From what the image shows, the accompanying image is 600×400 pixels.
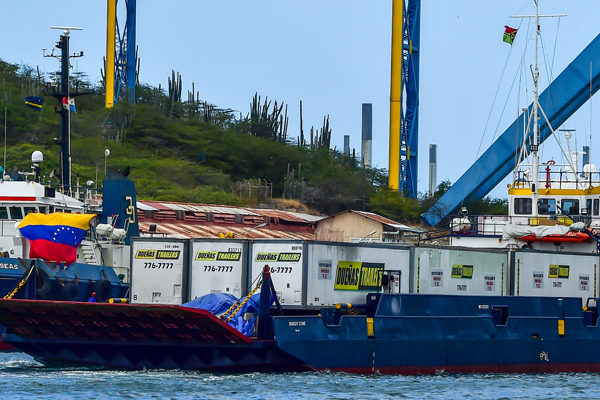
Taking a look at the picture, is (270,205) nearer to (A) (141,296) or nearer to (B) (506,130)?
(B) (506,130)

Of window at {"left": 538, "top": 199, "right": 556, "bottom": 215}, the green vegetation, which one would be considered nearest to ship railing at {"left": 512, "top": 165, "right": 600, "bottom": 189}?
window at {"left": 538, "top": 199, "right": 556, "bottom": 215}

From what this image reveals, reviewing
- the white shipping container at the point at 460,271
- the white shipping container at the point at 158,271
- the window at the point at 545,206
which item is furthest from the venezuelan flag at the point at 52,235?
the window at the point at 545,206

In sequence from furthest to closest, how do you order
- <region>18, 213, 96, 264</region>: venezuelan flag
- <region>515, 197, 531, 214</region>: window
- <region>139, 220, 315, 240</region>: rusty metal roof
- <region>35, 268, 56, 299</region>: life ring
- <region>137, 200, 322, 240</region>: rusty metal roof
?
<region>137, 200, 322, 240</region>: rusty metal roof, <region>139, 220, 315, 240</region>: rusty metal roof, <region>515, 197, 531, 214</region>: window, <region>18, 213, 96, 264</region>: venezuelan flag, <region>35, 268, 56, 299</region>: life ring

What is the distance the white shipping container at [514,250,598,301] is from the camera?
→ 3631 cm

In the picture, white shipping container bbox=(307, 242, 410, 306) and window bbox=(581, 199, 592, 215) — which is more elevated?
window bbox=(581, 199, 592, 215)

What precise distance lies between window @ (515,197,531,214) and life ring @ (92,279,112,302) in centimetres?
1346

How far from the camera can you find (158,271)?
33.0 m

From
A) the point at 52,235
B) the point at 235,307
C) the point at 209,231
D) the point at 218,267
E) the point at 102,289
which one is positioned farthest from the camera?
the point at 209,231

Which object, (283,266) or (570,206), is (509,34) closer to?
(570,206)

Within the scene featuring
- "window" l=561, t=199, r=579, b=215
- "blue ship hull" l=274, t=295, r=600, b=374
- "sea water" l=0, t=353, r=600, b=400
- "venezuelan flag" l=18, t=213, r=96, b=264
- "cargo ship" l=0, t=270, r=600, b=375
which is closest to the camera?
"sea water" l=0, t=353, r=600, b=400

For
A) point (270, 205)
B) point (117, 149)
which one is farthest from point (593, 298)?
point (117, 149)

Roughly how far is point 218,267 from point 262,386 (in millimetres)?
4730

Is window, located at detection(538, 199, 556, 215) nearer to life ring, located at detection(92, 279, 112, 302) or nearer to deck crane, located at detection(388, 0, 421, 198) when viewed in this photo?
life ring, located at detection(92, 279, 112, 302)

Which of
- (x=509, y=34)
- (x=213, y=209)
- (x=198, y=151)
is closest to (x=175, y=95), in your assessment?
(x=198, y=151)
